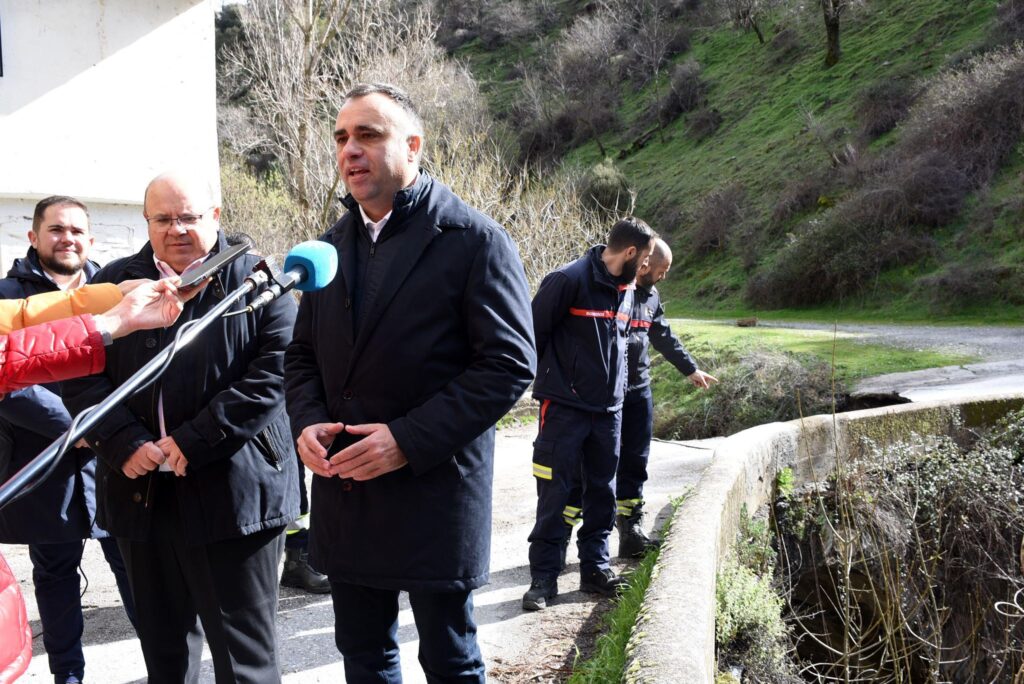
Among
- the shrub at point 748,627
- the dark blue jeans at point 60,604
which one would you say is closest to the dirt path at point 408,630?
the dark blue jeans at point 60,604

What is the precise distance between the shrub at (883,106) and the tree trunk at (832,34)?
7.26 metres

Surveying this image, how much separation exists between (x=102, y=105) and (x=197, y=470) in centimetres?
550

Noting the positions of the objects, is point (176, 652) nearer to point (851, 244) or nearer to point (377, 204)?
point (377, 204)

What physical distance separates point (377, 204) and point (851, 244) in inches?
952

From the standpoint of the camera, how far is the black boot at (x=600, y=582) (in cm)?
575

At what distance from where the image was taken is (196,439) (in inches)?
128

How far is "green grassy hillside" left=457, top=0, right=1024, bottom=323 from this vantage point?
22.3 meters

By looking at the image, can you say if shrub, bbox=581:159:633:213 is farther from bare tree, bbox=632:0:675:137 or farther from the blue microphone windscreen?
the blue microphone windscreen

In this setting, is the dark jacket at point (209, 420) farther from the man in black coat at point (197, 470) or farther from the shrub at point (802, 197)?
the shrub at point (802, 197)

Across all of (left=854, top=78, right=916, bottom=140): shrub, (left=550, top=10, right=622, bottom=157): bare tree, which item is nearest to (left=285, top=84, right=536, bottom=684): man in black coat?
(left=854, top=78, right=916, bottom=140): shrub

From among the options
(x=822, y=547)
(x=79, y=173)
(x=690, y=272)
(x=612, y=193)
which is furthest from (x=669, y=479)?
(x=612, y=193)

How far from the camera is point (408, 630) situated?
504 centimetres

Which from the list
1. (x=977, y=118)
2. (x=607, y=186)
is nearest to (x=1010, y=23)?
(x=977, y=118)

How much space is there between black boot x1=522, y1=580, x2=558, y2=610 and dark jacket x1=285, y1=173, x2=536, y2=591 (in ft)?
8.38
